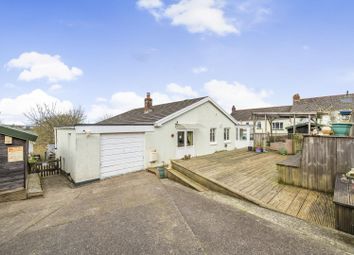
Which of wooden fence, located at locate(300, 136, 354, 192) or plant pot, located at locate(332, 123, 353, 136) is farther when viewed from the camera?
plant pot, located at locate(332, 123, 353, 136)

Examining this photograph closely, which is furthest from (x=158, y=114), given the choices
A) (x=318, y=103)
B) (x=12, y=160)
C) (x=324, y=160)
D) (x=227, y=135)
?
(x=318, y=103)

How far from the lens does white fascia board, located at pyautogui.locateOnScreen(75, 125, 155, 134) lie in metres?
8.00

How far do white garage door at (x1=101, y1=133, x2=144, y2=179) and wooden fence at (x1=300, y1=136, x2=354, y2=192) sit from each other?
8.12 meters

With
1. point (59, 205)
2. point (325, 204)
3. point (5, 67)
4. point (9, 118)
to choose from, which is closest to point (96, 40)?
point (5, 67)

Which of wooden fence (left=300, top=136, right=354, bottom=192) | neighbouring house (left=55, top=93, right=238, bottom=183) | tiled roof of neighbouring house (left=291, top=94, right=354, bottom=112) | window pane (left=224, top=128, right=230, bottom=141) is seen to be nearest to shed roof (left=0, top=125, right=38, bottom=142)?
neighbouring house (left=55, top=93, right=238, bottom=183)

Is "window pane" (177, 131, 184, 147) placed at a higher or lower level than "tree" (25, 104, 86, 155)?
lower

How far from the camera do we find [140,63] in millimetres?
17125

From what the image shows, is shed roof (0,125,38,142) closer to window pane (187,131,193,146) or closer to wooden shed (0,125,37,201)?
wooden shed (0,125,37,201)

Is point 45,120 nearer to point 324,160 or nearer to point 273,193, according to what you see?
point 273,193

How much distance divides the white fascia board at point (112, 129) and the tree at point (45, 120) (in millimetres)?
14094

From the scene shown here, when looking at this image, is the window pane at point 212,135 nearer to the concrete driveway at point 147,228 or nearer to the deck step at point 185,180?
the deck step at point 185,180

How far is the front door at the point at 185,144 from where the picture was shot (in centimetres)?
1236

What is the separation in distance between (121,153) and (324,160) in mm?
9152

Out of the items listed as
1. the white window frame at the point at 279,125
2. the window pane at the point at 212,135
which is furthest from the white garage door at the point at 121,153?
the white window frame at the point at 279,125
